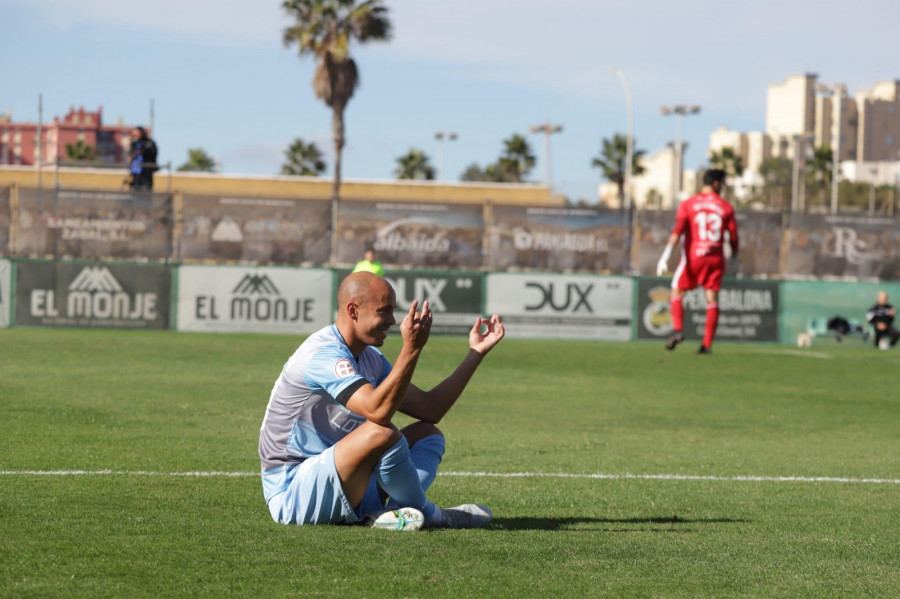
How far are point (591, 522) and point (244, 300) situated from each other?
64.7 ft

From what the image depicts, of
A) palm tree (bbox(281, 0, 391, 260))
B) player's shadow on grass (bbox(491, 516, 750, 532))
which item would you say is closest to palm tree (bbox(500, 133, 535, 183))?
palm tree (bbox(281, 0, 391, 260))

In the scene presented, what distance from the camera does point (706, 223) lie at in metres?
17.2

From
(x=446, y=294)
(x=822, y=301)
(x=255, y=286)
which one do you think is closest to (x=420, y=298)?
(x=446, y=294)

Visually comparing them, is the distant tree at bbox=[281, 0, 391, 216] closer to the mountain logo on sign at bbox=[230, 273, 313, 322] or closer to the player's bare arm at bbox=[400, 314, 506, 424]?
the mountain logo on sign at bbox=[230, 273, 313, 322]

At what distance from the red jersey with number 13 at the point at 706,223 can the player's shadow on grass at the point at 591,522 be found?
35.4 feet

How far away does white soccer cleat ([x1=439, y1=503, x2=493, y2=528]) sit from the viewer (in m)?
5.93

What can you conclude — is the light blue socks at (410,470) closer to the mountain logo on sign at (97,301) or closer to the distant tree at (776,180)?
the mountain logo on sign at (97,301)

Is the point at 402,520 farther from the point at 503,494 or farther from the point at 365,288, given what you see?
the point at 503,494

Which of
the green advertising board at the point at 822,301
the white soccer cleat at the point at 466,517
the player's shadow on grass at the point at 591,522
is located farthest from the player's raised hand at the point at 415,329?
the green advertising board at the point at 822,301

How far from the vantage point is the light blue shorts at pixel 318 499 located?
18.4 feet

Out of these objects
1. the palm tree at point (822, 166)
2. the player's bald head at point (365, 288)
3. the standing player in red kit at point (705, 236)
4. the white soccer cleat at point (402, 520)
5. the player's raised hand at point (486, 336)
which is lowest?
the white soccer cleat at point (402, 520)

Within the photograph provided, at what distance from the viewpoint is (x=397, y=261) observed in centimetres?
2773

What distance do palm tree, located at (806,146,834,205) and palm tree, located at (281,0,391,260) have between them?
6609cm

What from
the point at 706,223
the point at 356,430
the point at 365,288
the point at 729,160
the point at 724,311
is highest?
the point at 729,160
